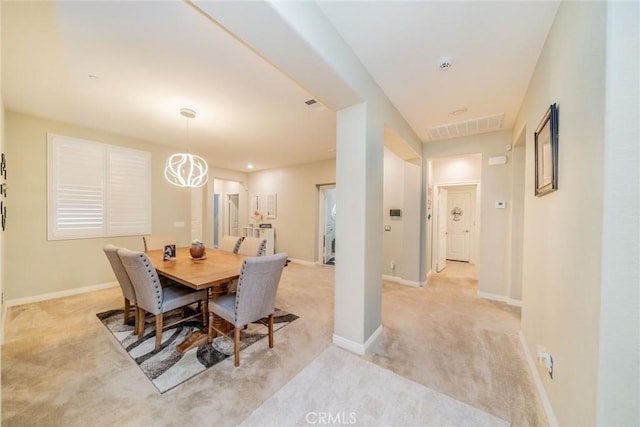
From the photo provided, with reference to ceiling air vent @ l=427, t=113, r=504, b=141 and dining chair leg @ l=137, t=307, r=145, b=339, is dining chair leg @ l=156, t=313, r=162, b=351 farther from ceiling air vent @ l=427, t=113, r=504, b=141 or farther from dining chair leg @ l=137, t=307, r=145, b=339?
ceiling air vent @ l=427, t=113, r=504, b=141

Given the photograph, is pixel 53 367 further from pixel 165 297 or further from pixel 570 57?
pixel 570 57

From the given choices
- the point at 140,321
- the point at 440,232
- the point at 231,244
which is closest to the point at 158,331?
the point at 140,321

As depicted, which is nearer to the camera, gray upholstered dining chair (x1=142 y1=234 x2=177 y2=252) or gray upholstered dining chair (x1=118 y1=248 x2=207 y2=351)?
gray upholstered dining chair (x1=118 y1=248 x2=207 y2=351)

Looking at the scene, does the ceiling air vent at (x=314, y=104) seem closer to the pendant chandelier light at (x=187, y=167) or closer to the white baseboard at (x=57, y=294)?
the pendant chandelier light at (x=187, y=167)

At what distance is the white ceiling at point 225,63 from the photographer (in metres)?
1.51

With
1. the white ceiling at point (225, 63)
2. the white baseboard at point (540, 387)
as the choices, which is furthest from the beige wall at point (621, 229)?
the white ceiling at point (225, 63)

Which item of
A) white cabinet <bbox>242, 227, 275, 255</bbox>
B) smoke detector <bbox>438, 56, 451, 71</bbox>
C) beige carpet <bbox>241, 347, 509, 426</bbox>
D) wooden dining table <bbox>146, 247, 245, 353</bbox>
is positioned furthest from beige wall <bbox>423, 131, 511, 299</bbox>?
white cabinet <bbox>242, 227, 275, 255</bbox>

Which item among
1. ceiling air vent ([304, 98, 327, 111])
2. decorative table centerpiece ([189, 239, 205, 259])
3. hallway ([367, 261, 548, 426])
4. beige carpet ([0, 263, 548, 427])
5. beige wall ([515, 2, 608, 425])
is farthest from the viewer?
decorative table centerpiece ([189, 239, 205, 259])

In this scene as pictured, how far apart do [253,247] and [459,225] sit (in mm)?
5931

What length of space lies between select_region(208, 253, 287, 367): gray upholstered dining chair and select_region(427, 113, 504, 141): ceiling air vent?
119 inches

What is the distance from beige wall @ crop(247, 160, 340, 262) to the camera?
5.71 metres

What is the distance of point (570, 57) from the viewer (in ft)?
4.04

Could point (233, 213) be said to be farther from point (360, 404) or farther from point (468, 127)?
point (360, 404)

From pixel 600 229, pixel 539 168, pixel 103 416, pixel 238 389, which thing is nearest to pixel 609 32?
pixel 600 229
